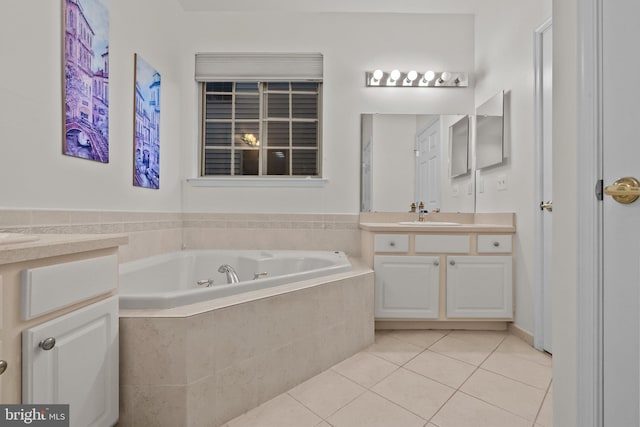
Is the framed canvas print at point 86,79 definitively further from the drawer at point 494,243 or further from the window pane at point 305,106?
the drawer at point 494,243

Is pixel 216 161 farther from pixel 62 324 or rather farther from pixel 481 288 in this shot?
pixel 481 288

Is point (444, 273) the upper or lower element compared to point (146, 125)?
lower

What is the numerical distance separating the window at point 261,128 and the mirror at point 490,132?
1.43 metres

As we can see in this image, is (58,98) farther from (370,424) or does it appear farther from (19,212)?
(370,424)

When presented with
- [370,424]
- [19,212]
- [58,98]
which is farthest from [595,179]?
[58,98]

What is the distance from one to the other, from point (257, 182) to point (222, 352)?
1735 mm

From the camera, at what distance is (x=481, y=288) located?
2260 millimetres

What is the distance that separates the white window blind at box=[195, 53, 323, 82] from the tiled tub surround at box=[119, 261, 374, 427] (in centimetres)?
201

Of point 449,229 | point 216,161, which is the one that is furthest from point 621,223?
point 216,161

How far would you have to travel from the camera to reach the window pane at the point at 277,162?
292cm

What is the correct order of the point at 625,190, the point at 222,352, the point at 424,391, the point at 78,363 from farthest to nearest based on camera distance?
the point at 424,391, the point at 222,352, the point at 78,363, the point at 625,190

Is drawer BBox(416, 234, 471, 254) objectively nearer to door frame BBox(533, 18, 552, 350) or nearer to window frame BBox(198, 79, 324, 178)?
door frame BBox(533, 18, 552, 350)

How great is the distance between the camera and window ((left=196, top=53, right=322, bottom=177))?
2.91 m

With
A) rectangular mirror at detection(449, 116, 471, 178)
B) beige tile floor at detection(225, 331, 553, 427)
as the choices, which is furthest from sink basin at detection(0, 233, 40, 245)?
rectangular mirror at detection(449, 116, 471, 178)
